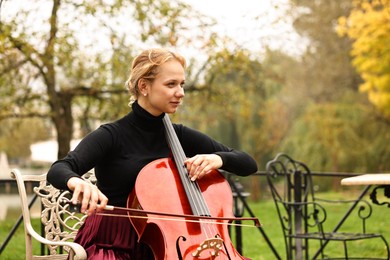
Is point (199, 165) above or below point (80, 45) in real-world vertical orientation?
below

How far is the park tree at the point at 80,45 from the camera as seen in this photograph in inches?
364

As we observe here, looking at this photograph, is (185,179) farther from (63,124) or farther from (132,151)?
(63,124)

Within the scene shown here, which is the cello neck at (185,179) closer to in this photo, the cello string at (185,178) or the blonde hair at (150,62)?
the cello string at (185,178)

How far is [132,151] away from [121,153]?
1.9 inches

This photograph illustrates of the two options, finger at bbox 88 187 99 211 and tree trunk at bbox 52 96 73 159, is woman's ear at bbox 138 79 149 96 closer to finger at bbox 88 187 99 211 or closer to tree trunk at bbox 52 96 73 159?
finger at bbox 88 187 99 211

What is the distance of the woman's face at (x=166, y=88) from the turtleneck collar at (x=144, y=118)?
0.05m

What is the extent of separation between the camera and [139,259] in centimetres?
278

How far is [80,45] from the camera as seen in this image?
10.3 metres

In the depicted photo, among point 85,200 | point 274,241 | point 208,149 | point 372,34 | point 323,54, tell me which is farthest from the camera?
point 323,54

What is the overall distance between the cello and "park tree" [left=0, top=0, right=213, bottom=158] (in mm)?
5427

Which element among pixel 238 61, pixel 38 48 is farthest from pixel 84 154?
pixel 238 61

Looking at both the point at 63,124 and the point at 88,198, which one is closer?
the point at 88,198

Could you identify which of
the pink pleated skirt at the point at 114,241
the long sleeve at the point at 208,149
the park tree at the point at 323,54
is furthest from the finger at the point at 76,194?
the park tree at the point at 323,54

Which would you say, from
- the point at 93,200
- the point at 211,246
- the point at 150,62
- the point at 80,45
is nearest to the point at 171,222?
the point at 211,246
